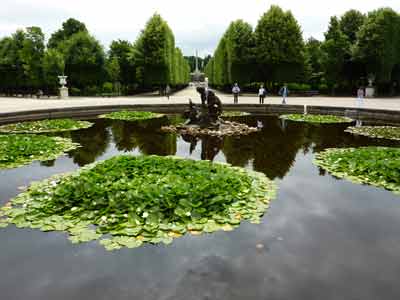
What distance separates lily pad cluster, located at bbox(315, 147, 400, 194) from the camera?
7074 mm

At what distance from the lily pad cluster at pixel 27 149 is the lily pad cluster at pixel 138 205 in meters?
2.49

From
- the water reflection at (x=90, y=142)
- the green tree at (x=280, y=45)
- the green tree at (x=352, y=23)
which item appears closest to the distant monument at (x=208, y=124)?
the water reflection at (x=90, y=142)

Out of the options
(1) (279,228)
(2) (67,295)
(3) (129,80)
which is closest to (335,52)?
(3) (129,80)

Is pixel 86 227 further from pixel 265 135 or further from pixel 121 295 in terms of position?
pixel 265 135

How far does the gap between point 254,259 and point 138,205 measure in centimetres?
203

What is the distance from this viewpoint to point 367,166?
768 cm

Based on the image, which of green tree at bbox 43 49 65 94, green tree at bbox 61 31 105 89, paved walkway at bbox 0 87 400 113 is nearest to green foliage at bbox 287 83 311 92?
paved walkway at bbox 0 87 400 113

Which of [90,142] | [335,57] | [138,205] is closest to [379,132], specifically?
[90,142]

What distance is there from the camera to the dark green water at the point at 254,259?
3646mm

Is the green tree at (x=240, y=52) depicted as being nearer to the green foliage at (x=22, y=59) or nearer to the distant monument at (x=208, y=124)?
the green foliage at (x=22, y=59)

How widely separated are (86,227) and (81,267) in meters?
0.99

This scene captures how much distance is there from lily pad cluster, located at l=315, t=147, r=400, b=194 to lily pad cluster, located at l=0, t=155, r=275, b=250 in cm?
221

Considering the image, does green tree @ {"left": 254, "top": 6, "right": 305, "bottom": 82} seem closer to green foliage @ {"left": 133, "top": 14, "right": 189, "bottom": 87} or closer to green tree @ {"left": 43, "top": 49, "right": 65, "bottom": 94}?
green foliage @ {"left": 133, "top": 14, "right": 189, "bottom": 87}

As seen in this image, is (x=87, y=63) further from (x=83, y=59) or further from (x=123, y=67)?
(x=123, y=67)
